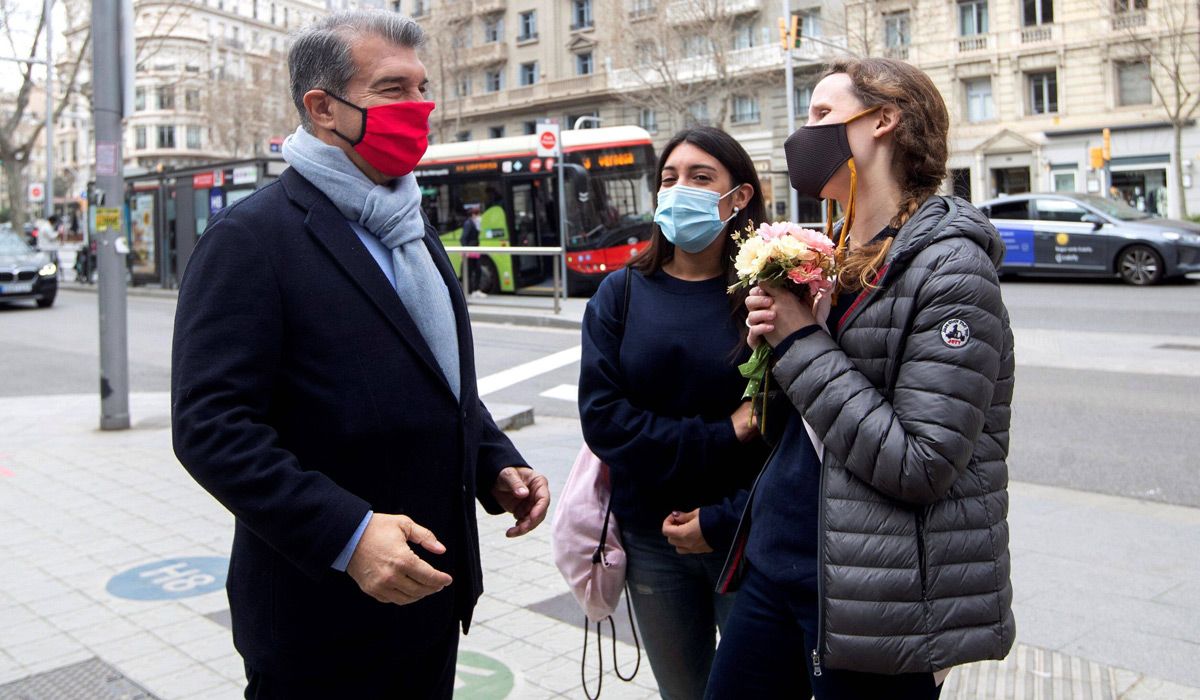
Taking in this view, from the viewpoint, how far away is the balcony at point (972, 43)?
127ft

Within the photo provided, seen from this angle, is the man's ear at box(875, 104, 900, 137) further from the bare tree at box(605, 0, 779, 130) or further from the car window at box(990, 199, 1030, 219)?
the bare tree at box(605, 0, 779, 130)

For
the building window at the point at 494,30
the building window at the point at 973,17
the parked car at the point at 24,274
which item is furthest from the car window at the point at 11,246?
the building window at the point at 494,30

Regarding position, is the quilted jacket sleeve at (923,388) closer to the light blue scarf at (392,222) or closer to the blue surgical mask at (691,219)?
the light blue scarf at (392,222)

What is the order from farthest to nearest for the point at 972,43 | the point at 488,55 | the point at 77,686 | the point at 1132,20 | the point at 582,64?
the point at 488,55
the point at 582,64
the point at 972,43
the point at 1132,20
the point at 77,686

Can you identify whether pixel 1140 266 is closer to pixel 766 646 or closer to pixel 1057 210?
pixel 1057 210

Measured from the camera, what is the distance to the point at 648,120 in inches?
1892

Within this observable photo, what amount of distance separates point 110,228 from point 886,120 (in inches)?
342

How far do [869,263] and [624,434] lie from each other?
2.85 ft

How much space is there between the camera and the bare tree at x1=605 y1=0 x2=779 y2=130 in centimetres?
3928

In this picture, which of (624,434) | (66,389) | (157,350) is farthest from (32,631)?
(157,350)

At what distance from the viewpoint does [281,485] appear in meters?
1.95

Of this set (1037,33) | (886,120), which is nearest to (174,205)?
(886,120)

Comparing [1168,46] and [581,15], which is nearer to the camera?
[1168,46]

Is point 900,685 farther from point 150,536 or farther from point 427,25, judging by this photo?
point 427,25
